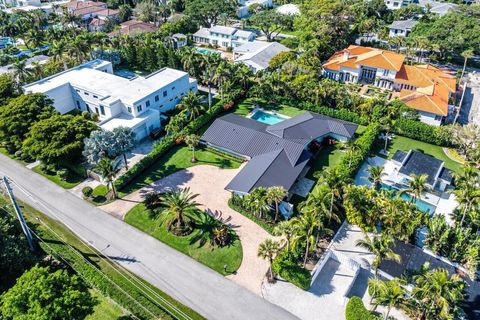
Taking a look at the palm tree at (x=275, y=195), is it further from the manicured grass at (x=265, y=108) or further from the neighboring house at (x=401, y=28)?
Result: the neighboring house at (x=401, y=28)

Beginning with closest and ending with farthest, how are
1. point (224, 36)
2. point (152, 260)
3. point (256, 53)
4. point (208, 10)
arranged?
point (152, 260) → point (256, 53) → point (224, 36) → point (208, 10)

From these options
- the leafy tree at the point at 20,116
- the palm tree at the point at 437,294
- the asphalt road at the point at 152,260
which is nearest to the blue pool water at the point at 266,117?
the asphalt road at the point at 152,260

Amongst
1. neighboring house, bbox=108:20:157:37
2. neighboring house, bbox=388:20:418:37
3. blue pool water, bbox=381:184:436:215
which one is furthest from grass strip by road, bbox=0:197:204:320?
neighboring house, bbox=388:20:418:37

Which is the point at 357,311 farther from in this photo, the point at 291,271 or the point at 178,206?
the point at 178,206

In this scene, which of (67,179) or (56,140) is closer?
(56,140)

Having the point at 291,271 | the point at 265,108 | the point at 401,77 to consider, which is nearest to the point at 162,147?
the point at 265,108

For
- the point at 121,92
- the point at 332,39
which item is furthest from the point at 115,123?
the point at 332,39

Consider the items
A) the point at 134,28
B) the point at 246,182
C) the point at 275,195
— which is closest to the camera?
the point at 275,195
